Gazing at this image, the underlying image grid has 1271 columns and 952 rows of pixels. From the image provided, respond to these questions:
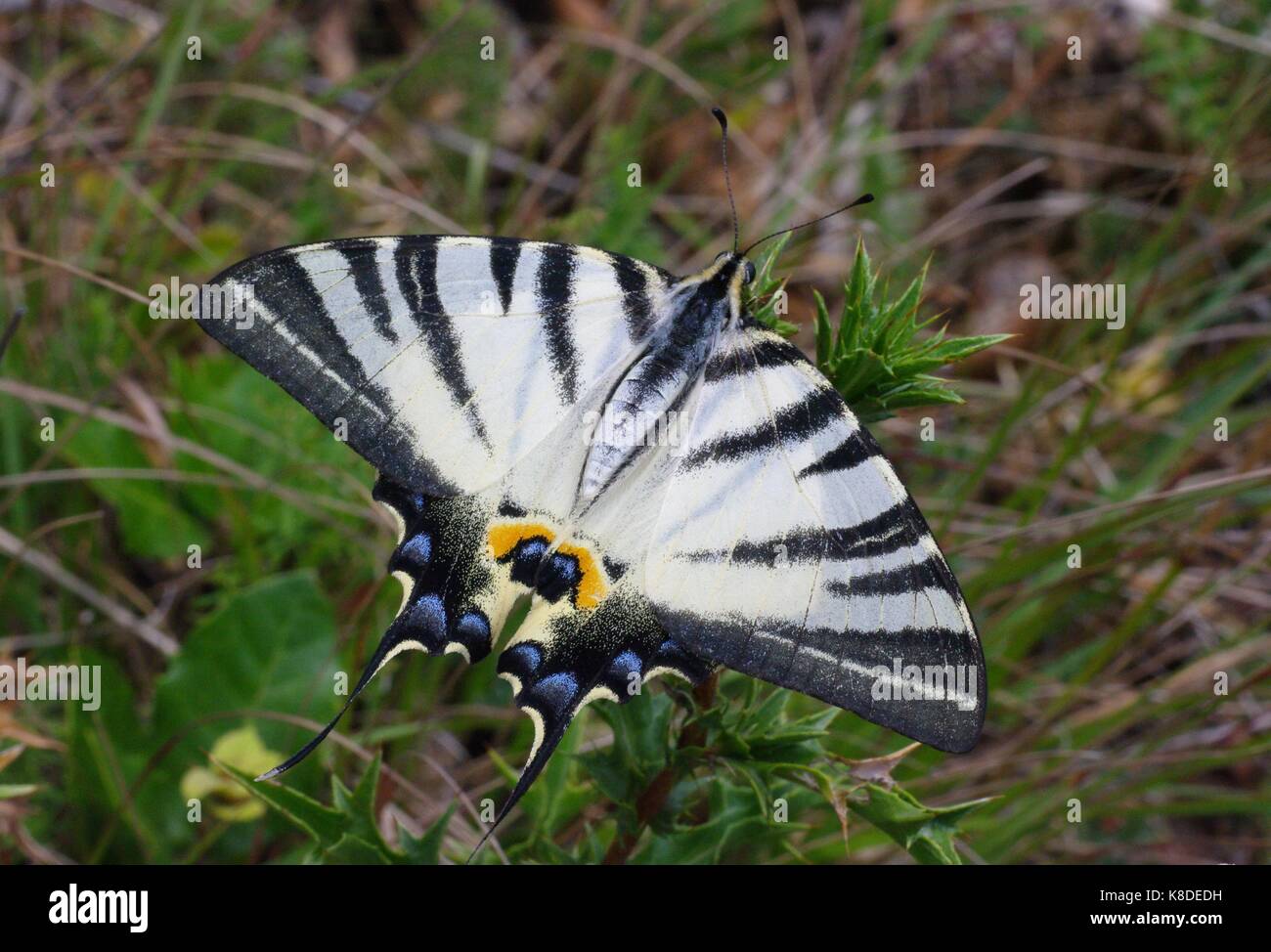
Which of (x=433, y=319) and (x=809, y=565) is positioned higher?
(x=433, y=319)

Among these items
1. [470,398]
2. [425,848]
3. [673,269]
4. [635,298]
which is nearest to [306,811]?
[425,848]

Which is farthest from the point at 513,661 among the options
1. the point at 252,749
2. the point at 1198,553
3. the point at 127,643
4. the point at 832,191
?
the point at 832,191

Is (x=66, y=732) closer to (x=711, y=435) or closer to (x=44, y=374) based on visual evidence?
(x=44, y=374)

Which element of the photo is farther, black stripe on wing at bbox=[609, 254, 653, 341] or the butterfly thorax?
black stripe on wing at bbox=[609, 254, 653, 341]

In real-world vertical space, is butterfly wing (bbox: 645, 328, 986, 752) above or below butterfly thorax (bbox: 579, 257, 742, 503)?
below

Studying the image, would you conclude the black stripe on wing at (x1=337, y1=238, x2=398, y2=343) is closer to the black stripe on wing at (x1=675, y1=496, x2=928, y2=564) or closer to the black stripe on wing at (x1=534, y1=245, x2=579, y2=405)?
the black stripe on wing at (x1=534, y1=245, x2=579, y2=405)

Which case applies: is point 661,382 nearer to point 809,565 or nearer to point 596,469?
point 596,469

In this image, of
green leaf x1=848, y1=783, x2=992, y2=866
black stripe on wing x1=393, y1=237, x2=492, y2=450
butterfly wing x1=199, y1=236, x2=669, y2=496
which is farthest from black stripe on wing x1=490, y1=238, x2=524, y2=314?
green leaf x1=848, y1=783, x2=992, y2=866
